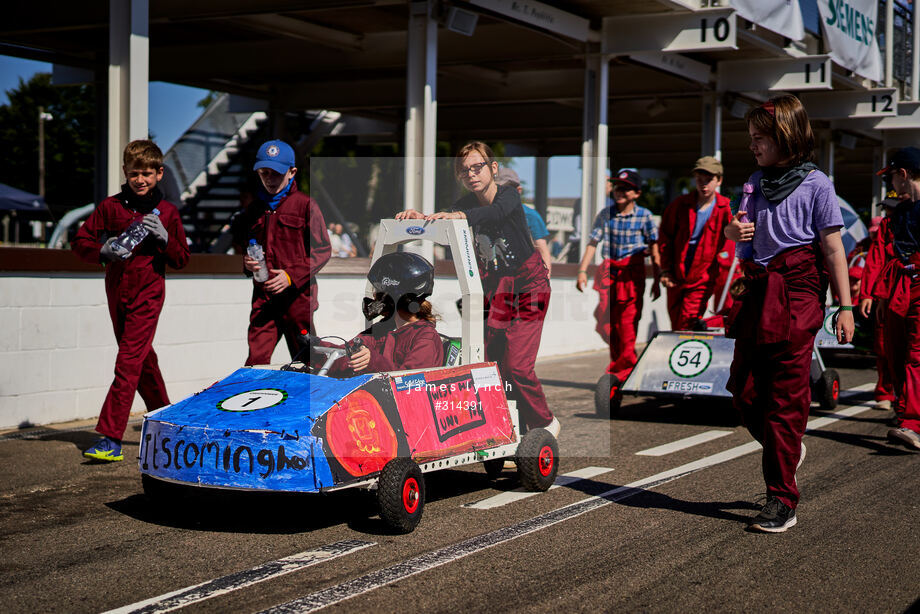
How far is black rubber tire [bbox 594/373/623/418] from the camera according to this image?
9.20 metres

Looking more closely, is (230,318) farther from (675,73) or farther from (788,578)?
(675,73)

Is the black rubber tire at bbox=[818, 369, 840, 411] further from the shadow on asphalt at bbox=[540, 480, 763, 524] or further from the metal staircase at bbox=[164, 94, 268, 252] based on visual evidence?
the metal staircase at bbox=[164, 94, 268, 252]

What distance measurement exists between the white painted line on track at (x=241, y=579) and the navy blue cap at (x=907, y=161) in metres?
5.11

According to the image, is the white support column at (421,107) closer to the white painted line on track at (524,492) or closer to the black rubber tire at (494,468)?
the white painted line on track at (524,492)

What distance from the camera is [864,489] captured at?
6246mm

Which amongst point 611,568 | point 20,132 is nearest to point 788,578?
point 611,568

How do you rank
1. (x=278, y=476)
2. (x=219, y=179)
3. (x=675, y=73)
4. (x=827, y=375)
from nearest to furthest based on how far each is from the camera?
1. (x=278, y=476)
2. (x=827, y=375)
3. (x=675, y=73)
4. (x=219, y=179)

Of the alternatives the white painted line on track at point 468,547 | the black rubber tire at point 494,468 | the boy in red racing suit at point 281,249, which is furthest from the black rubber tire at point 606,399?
the boy in red racing suit at point 281,249

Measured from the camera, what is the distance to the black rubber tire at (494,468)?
6.29m

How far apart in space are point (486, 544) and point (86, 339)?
16.0ft

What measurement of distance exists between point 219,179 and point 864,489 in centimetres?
2377

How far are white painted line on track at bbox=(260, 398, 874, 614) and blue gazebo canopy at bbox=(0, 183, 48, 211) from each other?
16400 millimetres

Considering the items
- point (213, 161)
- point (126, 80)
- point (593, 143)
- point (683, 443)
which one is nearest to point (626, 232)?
point (683, 443)

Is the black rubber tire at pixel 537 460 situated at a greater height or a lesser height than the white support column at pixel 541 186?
lesser
